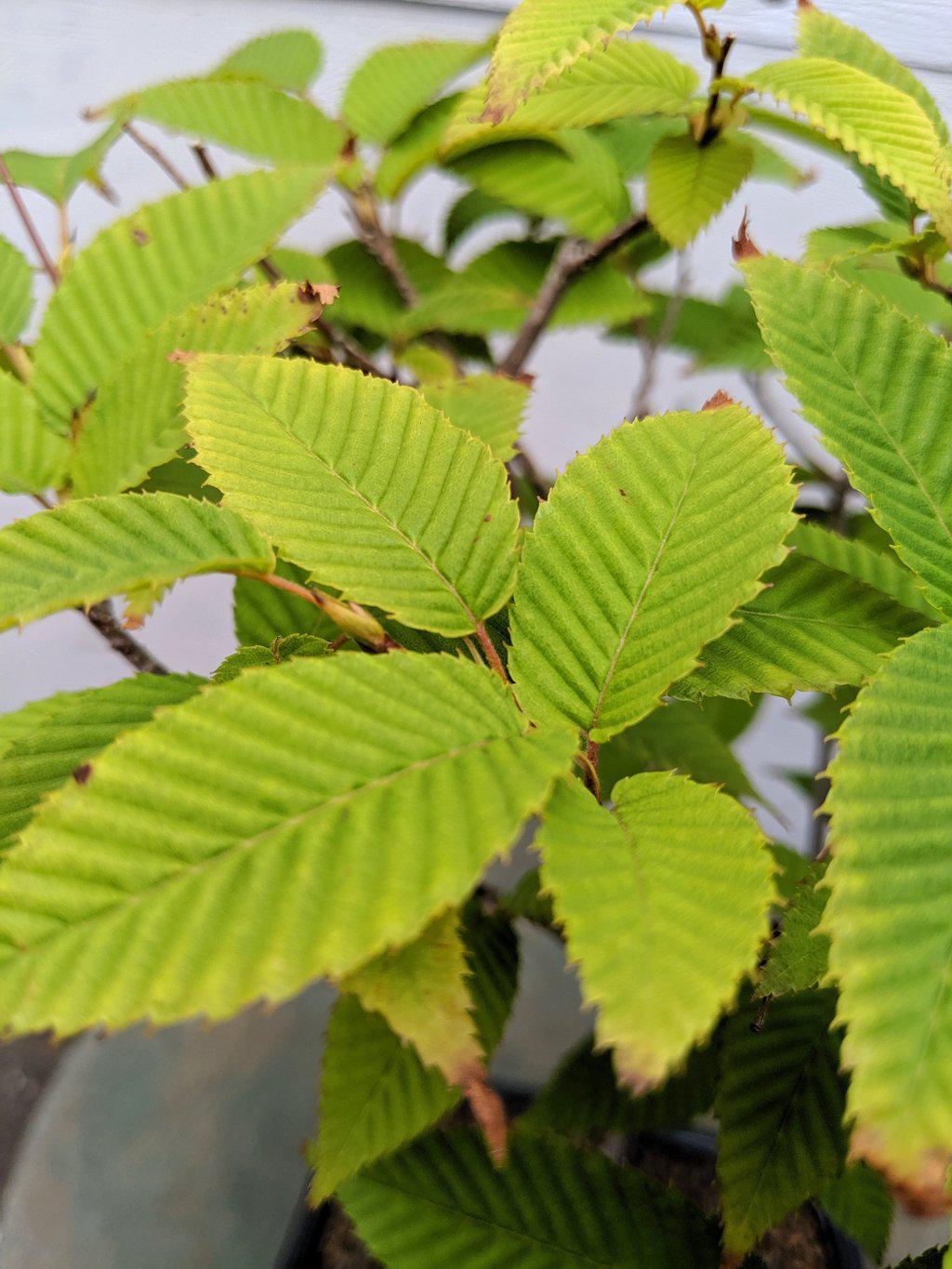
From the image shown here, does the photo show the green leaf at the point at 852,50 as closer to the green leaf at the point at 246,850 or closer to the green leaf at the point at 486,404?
the green leaf at the point at 486,404

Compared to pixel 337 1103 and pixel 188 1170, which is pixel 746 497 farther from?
pixel 188 1170

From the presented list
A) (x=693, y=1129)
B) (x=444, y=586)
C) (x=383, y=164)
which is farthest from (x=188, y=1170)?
(x=383, y=164)

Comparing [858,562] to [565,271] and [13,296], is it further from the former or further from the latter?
[13,296]

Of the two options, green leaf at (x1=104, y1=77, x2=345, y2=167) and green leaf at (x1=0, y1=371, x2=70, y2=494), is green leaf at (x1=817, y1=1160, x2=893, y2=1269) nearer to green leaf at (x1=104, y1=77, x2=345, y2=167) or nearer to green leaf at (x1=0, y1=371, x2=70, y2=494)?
green leaf at (x1=0, y1=371, x2=70, y2=494)

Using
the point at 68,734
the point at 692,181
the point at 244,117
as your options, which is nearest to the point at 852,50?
the point at 692,181

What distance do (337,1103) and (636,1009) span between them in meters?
0.21

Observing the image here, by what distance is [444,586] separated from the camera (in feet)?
0.83

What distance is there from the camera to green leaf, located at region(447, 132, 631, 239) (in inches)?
20.8

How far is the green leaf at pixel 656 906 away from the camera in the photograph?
159mm

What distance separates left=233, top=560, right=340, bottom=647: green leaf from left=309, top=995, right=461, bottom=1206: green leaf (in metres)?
0.13

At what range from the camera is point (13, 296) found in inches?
15.3

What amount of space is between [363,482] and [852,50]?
32cm

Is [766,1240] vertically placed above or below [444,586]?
below

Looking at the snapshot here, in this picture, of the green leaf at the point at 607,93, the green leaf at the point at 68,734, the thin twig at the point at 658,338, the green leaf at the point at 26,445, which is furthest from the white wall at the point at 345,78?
the green leaf at the point at 68,734
